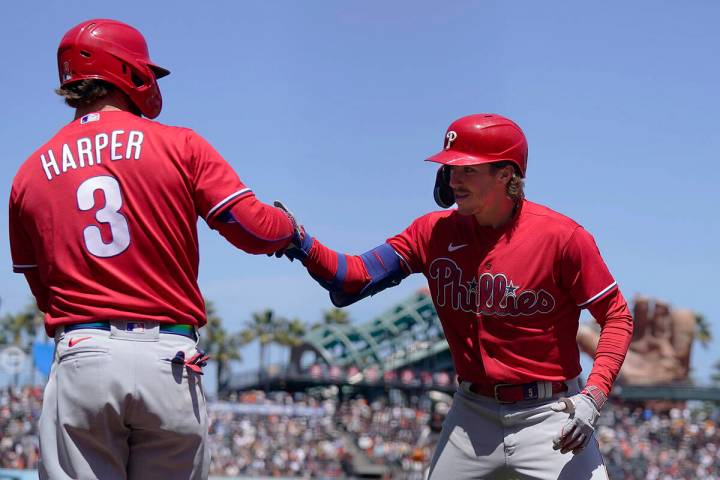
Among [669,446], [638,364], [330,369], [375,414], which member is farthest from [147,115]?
[638,364]

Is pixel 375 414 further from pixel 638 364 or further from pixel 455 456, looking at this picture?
pixel 455 456

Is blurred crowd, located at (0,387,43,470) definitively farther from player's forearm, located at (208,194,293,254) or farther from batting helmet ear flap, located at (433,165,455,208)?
player's forearm, located at (208,194,293,254)

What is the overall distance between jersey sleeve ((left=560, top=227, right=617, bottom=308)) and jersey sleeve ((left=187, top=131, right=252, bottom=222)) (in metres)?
1.67

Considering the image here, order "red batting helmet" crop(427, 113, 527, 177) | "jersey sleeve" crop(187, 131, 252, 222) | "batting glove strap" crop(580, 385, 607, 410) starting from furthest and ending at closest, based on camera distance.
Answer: "red batting helmet" crop(427, 113, 527, 177) < "batting glove strap" crop(580, 385, 607, 410) < "jersey sleeve" crop(187, 131, 252, 222)

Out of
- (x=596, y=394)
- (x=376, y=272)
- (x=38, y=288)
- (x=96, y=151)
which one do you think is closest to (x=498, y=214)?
(x=376, y=272)

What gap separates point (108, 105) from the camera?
3932 mm

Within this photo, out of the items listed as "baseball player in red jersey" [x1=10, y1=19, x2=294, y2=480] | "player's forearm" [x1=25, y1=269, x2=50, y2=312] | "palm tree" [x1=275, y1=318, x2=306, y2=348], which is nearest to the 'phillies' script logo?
"baseball player in red jersey" [x1=10, y1=19, x2=294, y2=480]

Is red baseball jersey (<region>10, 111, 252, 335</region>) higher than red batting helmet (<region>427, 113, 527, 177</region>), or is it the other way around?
red batting helmet (<region>427, 113, 527, 177</region>)

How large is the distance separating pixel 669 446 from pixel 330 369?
25.1 metres

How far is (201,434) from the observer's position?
3.61m

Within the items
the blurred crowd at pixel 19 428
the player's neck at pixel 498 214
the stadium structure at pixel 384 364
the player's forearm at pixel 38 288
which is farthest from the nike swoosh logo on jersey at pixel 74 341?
the stadium structure at pixel 384 364

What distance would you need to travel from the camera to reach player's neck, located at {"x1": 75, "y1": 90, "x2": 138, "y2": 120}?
393 centimetres

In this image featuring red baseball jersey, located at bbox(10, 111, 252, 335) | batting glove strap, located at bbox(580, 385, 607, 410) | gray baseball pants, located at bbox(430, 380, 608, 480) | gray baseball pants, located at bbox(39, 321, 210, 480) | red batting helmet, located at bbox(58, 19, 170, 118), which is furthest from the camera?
gray baseball pants, located at bbox(430, 380, 608, 480)

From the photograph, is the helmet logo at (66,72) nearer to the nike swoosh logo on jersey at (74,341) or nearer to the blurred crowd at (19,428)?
the nike swoosh logo on jersey at (74,341)
